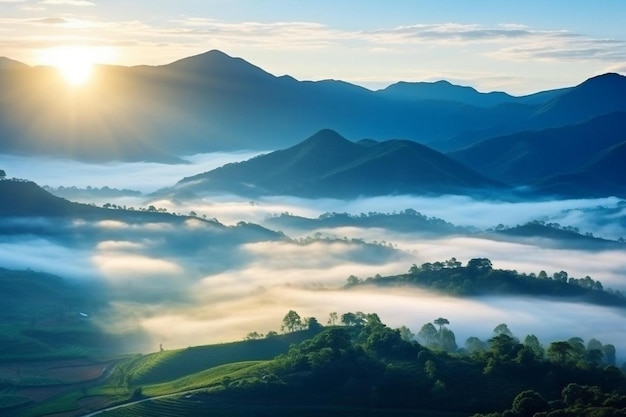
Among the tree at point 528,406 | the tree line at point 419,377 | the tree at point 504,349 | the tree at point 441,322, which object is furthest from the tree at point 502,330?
the tree at point 528,406

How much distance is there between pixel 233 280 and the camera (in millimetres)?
193375

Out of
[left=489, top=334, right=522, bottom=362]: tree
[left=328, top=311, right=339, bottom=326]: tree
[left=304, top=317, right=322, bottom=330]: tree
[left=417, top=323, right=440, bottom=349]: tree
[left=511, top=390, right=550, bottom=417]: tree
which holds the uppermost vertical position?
[left=328, top=311, right=339, bottom=326]: tree

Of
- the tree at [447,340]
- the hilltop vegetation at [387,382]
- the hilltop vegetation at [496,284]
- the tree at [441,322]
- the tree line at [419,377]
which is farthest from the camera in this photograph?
the hilltop vegetation at [496,284]

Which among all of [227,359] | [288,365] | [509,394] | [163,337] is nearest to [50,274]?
[163,337]

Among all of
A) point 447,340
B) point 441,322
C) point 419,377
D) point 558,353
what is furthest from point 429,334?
point 419,377

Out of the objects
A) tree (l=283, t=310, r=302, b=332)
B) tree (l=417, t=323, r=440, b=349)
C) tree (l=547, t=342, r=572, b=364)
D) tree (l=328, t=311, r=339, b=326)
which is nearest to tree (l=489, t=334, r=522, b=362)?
tree (l=547, t=342, r=572, b=364)

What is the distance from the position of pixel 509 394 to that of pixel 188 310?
8732cm

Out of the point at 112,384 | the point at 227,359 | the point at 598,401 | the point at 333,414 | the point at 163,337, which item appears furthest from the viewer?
the point at 163,337

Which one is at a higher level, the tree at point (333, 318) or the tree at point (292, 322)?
the tree at point (333, 318)

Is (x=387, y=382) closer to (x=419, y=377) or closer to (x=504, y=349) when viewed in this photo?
(x=419, y=377)

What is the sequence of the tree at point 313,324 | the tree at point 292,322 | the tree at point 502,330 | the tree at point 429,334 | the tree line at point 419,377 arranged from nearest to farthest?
the tree line at point 419,377 → the tree at point 313,324 → the tree at point 292,322 → the tree at point 429,334 → the tree at point 502,330

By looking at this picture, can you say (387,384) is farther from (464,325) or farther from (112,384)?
(464,325)

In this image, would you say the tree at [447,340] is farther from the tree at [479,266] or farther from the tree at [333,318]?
the tree at [479,266]

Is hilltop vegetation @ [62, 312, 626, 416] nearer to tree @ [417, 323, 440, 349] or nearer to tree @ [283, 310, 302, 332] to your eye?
tree @ [283, 310, 302, 332]
